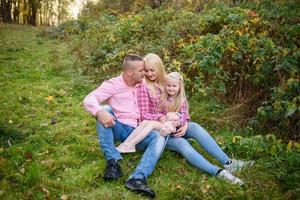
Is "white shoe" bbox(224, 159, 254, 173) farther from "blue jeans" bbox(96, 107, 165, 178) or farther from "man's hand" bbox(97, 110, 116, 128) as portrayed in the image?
"man's hand" bbox(97, 110, 116, 128)

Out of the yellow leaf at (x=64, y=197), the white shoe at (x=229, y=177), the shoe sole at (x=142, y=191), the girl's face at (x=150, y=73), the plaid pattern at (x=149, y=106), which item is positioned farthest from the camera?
the girl's face at (x=150, y=73)

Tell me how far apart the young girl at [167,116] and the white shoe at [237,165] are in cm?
83

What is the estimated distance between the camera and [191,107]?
6.63 m

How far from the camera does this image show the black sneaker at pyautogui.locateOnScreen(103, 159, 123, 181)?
4434mm

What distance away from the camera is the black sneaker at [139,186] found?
4117 millimetres

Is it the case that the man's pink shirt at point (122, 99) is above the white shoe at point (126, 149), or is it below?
above

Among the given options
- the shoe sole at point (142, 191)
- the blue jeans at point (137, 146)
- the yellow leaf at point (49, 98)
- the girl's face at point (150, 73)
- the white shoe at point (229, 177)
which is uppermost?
the girl's face at point (150, 73)

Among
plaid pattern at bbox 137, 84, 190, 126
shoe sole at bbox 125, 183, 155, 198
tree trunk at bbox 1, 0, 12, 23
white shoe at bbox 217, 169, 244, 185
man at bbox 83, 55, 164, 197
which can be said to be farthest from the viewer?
tree trunk at bbox 1, 0, 12, 23

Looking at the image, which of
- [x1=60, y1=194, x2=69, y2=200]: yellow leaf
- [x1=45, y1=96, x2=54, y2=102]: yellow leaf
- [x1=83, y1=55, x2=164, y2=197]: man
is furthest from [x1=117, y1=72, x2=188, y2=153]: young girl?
[x1=45, y1=96, x2=54, y2=102]: yellow leaf

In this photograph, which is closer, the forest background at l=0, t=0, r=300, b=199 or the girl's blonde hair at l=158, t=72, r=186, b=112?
the forest background at l=0, t=0, r=300, b=199

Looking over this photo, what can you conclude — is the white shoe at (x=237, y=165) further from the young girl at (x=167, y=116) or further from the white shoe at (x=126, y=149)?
the white shoe at (x=126, y=149)

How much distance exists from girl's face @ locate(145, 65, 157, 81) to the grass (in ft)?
3.53

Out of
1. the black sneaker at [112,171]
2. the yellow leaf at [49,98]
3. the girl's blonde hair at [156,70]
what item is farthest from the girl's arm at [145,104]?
the yellow leaf at [49,98]

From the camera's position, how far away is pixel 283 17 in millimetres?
6359
